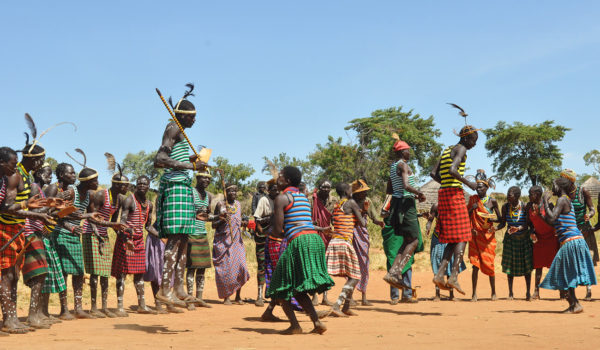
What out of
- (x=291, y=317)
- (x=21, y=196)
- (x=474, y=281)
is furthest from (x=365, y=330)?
(x=474, y=281)

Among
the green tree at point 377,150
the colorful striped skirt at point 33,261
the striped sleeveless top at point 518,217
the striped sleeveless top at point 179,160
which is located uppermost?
the green tree at point 377,150

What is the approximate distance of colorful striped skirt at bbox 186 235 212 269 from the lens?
10086mm

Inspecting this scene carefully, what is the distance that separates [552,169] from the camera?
1716 inches

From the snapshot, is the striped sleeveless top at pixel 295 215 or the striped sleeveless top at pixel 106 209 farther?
the striped sleeveless top at pixel 106 209

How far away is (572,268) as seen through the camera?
836 centimetres

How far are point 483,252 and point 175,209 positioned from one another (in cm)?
623

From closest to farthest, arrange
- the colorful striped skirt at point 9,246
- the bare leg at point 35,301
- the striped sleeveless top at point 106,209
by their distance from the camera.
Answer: the colorful striped skirt at point 9,246, the bare leg at point 35,301, the striped sleeveless top at point 106,209

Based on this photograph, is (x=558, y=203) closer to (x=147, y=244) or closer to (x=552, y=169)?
(x=147, y=244)

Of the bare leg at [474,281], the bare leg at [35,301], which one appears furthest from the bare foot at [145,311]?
the bare leg at [474,281]

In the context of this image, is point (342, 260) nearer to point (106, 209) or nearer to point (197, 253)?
point (197, 253)

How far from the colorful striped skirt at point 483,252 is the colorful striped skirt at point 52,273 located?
6.84 metres

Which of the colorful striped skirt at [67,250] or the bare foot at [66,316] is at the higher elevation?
the colorful striped skirt at [67,250]

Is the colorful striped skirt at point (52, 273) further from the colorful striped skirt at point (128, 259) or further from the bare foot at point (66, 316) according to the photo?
the colorful striped skirt at point (128, 259)

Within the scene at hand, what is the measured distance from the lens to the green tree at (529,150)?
43688 mm
